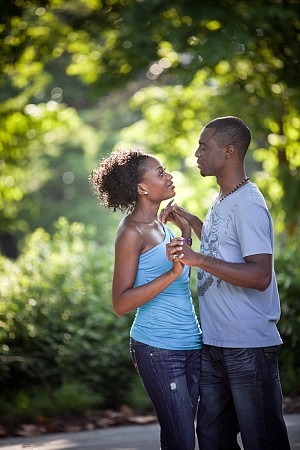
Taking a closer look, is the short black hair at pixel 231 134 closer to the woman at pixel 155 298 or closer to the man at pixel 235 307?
the man at pixel 235 307

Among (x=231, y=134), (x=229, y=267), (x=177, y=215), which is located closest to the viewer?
(x=229, y=267)

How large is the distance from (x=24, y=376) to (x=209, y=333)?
4.78 metres

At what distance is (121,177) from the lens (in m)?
4.28

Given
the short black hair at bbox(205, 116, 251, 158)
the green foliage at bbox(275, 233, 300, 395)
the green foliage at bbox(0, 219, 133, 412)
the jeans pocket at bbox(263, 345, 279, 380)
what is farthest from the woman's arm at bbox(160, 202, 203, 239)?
the green foliage at bbox(0, 219, 133, 412)

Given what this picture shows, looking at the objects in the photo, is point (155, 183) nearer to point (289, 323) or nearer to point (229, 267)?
point (229, 267)

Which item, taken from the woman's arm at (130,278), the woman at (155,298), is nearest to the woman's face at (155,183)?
the woman at (155,298)

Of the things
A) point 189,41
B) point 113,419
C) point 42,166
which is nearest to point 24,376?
point 113,419

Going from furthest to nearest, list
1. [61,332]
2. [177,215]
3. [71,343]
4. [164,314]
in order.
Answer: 1. [61,332]
2. [71,343]
3. [177,215]
4. [164,314]

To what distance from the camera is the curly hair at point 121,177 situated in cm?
427

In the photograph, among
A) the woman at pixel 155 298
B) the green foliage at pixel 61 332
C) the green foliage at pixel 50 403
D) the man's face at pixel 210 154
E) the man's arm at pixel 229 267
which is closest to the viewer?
the man's arm at pixel 229 267

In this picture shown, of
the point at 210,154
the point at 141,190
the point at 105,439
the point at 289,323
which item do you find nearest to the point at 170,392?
the point at 141,190

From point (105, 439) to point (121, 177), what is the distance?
3.10 metres

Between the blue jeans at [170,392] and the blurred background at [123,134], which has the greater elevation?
the blue jeans at [170,392]

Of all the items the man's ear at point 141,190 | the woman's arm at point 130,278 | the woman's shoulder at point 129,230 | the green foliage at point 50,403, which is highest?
the man's ear at point 141,190
